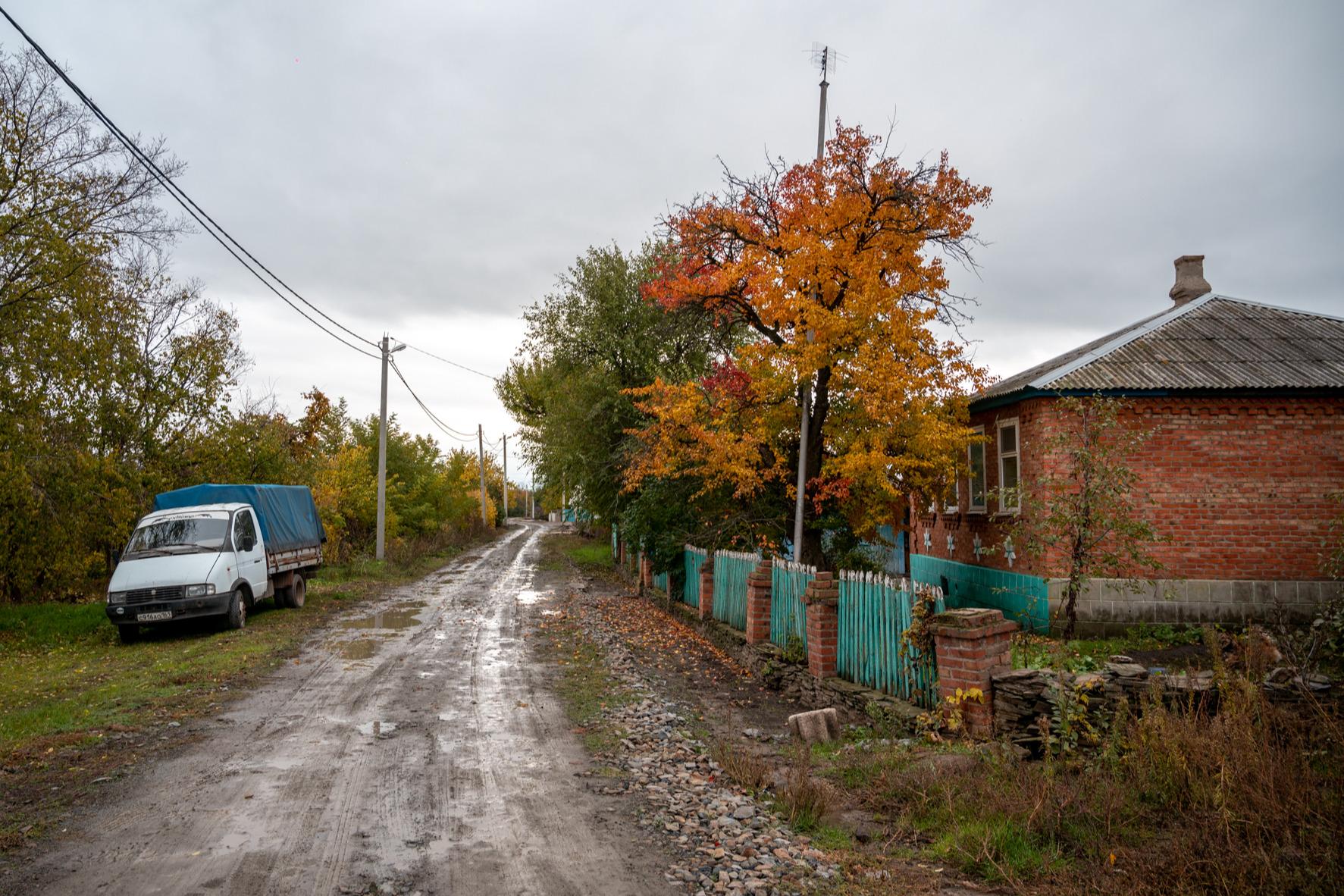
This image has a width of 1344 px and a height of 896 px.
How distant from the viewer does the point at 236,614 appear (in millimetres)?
13617

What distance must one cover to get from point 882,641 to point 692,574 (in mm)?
8001

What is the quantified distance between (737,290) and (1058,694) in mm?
9145

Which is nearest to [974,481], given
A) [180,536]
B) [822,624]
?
[822,624]

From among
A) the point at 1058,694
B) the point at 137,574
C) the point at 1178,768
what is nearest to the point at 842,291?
the point at 1058,694

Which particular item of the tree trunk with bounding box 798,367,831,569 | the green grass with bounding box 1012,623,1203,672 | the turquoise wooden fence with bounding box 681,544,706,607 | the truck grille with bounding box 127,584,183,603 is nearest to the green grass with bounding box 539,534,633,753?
the turquoise wooden fence with bounding box 681,544,706,607

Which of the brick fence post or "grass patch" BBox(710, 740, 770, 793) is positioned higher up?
the brick fence post

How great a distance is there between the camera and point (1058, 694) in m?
5.64

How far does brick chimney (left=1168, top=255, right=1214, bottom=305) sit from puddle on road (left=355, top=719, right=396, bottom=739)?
1722 cm

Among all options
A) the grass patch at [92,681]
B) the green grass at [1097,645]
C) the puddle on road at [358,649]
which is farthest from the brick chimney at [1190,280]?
the grass patch at [92,681]

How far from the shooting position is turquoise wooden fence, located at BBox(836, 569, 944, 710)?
7.04 m

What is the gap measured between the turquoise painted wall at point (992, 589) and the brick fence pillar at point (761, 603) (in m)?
2.96

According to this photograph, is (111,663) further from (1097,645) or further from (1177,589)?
(1177,589)

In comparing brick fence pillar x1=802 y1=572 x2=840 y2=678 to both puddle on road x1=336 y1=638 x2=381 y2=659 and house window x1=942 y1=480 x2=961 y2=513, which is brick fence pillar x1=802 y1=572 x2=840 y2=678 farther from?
house window x1=942 y1=480 x2=961 y2=513

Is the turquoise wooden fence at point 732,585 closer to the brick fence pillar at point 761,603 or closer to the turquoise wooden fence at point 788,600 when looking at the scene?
the brick fence pillar at point 761,603
